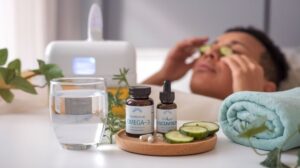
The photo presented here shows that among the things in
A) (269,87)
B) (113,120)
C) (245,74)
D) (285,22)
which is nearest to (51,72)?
(113,120)

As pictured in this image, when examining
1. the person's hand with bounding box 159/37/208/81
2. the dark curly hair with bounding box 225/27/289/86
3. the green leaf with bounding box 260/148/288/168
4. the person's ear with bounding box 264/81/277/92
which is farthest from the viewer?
the person's hand with bounding box 159/37/208/81

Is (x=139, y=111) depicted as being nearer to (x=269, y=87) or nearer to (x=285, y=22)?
(x=269, y=87)

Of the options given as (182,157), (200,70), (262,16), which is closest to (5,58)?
(182,157)

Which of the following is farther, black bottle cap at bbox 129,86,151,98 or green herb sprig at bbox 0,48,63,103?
green herb sprig at bbox 0,48,63,103

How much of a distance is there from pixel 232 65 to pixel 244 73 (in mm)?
60

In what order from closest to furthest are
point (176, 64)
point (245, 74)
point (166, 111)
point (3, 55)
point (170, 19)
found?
point (166, 111)
point (3, 55)
point (245, 74)
point (176, 64)
point (170, 19)

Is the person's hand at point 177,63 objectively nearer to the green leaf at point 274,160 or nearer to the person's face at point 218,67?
the person's face at point 218,67

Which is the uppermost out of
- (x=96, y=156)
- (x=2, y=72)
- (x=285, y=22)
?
(x=285, y=22)

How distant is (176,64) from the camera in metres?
1.66

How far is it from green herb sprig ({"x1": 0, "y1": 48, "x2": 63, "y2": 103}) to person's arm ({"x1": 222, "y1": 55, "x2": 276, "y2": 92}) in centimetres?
61

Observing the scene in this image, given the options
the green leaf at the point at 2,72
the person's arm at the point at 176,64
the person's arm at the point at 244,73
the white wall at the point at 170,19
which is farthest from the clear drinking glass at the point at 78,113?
the white wall at the point at 170,19

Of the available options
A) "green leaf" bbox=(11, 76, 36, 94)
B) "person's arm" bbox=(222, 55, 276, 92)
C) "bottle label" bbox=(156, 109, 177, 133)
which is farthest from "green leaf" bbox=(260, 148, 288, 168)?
"person's arm" bbox=(222, 55, 276, 92)

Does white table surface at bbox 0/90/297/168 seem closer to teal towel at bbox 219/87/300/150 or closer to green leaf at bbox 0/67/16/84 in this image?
teal towel at bbox 219/87/300/150

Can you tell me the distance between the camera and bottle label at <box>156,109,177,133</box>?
0.65 m
